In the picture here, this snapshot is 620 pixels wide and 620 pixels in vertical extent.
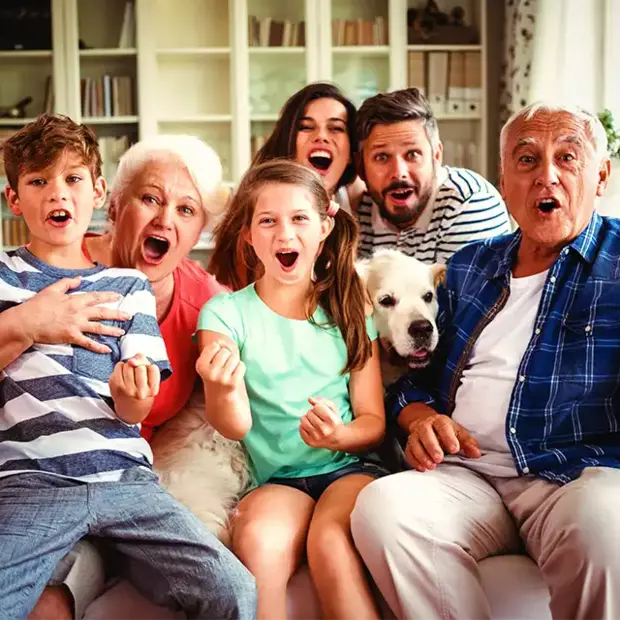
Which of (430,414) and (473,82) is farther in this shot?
(473,82)

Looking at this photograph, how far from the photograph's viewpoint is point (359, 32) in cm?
451

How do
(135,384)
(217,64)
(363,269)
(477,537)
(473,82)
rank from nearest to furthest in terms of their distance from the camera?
(135,384), (477,537), (363,269), (473,82), (217,64)

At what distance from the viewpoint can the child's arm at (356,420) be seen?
1.31 metres

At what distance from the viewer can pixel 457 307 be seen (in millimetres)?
1616

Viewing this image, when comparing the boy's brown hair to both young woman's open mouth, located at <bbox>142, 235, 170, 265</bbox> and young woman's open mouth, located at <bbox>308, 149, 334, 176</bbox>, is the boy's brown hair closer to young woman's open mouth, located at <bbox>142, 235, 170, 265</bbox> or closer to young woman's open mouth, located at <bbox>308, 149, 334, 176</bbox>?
young woman's open mouth, located at <bbox>142, 235, 170, 265</bbox>

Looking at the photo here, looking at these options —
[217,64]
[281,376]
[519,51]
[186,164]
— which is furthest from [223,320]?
[217,64]

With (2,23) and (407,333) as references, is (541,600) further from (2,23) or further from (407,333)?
(2,23)

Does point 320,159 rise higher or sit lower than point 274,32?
lower

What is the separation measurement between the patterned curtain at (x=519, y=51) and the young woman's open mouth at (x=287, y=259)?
112 inches

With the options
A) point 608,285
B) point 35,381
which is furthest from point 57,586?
point 608,285

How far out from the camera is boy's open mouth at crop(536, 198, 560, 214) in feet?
4.85

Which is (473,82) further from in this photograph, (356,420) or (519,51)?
(356,420)

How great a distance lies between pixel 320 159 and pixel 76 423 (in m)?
1.14

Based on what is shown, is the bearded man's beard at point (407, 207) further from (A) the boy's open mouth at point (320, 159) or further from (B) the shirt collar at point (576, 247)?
(B) the shirt collar at point (576, 247)
